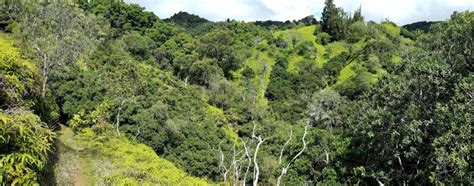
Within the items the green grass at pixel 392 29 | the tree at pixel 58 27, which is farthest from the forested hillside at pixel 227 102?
the green grass at pixel 392 29

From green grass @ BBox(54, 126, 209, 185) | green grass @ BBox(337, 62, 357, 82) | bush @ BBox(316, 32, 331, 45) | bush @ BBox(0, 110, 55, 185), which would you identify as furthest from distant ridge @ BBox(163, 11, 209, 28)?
bush @ BBox(0, 110, 55, 185)

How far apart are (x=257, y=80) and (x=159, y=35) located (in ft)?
69.5

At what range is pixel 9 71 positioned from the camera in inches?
374

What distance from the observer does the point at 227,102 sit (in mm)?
65312

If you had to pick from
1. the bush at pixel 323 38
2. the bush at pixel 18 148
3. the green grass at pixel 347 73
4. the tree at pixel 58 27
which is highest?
the tree at pixel 58 27

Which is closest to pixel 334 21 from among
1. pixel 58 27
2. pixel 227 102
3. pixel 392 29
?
pixel 392 29

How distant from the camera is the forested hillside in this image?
60.5 ft

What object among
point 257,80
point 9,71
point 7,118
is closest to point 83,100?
point 9,71

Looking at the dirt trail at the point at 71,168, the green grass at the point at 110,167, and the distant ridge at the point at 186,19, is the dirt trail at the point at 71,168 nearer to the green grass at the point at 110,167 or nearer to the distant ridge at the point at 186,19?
the green grass at the point at 110,167

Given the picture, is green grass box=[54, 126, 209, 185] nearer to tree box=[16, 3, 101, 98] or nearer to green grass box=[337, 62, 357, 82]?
tree box=[16, 3, 101, 98]

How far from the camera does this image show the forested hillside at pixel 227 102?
18.5m

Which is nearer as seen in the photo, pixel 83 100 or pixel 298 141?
pixel 298 141

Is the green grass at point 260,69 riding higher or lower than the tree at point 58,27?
lower

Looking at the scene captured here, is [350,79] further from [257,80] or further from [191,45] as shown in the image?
[191,45]
